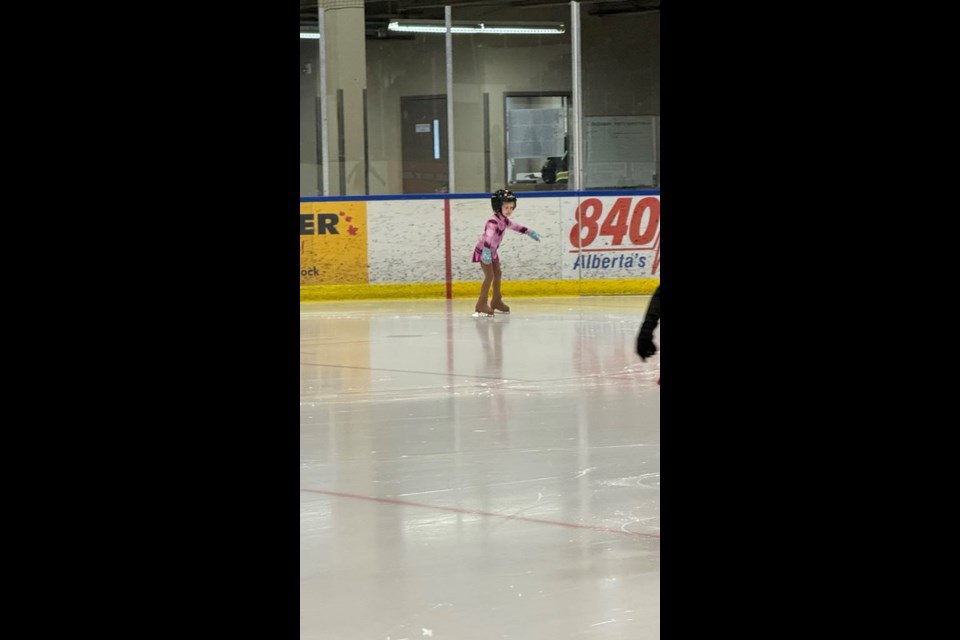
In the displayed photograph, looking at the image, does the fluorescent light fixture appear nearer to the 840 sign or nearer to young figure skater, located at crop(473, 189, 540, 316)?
the 840 sign

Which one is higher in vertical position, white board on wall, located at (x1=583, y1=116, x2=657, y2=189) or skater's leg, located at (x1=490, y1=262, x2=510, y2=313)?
white board on wall, located at (x1=583, y1=116, x2=657, y2=189)

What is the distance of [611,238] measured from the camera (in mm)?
17828

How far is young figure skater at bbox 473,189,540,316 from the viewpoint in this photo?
47.9ft

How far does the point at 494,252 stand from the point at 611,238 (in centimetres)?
335

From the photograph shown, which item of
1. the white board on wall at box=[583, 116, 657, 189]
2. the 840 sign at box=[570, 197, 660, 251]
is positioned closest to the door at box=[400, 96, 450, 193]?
the white board on wall at box=[583, 116, 657, 189]

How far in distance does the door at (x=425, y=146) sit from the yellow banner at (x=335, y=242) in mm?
2167

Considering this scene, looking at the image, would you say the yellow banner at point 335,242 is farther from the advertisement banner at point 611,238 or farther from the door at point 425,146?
the advertisement banner at point 611,238

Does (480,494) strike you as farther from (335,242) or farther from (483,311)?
(335,242)

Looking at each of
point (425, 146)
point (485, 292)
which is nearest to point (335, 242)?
point (425, 146)

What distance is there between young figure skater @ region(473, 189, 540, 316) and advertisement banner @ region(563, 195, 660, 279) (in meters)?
2.33
